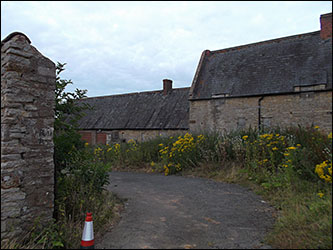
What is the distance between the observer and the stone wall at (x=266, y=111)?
12789 mm

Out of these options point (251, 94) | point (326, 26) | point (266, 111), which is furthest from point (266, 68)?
point (326, 26)

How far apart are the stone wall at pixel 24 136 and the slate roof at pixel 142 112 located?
1372 centimetres

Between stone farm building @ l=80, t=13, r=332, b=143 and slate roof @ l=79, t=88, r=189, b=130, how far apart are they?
0.28ft

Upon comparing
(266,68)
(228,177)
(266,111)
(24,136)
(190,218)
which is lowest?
(190,218)

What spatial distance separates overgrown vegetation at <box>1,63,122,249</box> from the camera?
142 inches

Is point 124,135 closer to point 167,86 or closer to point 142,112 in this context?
point 142,112

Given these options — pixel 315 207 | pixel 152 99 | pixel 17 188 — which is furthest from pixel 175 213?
pixel 152 99

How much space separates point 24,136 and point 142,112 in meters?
17.0

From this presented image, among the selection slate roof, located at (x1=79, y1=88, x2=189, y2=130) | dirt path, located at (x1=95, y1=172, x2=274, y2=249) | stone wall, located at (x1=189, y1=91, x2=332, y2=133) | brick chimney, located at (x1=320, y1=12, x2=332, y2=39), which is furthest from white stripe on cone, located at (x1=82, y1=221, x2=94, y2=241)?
brick chimney, located at (x1=320, y1=12, x2=332, y2=39)

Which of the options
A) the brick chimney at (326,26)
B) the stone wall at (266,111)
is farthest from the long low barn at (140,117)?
the brick chimney at (326,26)

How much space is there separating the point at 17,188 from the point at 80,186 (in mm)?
1368

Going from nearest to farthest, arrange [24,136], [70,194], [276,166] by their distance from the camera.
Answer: [24,136]
[70,194]
[276,166]

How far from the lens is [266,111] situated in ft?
46.5

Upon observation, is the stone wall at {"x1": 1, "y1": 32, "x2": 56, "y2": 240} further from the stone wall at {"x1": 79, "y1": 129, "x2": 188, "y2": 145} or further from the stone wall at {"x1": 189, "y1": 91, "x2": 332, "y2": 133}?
the stone wall at {"x1": 79, "y1": 129, "x2": 188, "y2": 145}
